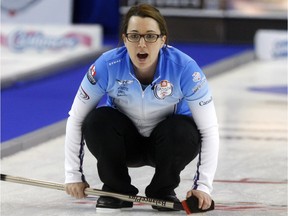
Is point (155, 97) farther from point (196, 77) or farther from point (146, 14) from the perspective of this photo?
point (146, 14)

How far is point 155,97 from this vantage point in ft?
13.9

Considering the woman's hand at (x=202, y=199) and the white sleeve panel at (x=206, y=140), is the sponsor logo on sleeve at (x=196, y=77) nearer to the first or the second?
the white sleeve panel at (x=206, y=140)

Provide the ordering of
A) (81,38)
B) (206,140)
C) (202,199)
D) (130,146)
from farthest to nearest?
(81,38) < (130,146) < (206,140) < (202,199)

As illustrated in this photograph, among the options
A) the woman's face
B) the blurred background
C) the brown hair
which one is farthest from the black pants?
the blurred background

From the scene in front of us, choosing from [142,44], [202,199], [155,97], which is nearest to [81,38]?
[155,97]

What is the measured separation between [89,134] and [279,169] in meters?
1.72

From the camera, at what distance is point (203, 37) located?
43.2 ft

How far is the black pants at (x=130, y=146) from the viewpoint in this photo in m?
4.20

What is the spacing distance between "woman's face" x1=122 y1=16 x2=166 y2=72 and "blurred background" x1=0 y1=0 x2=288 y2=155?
132 inches

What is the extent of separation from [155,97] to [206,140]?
281 mm

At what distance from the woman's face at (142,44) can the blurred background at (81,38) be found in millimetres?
3358

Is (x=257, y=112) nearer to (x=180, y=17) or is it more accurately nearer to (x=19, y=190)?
(x=19, y=190)

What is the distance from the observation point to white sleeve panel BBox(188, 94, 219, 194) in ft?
13.7

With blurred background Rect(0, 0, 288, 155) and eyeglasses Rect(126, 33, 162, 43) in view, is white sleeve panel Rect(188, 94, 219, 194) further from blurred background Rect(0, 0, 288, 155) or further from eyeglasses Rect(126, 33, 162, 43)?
blurred background Rect(0, 0, 288, 155)
